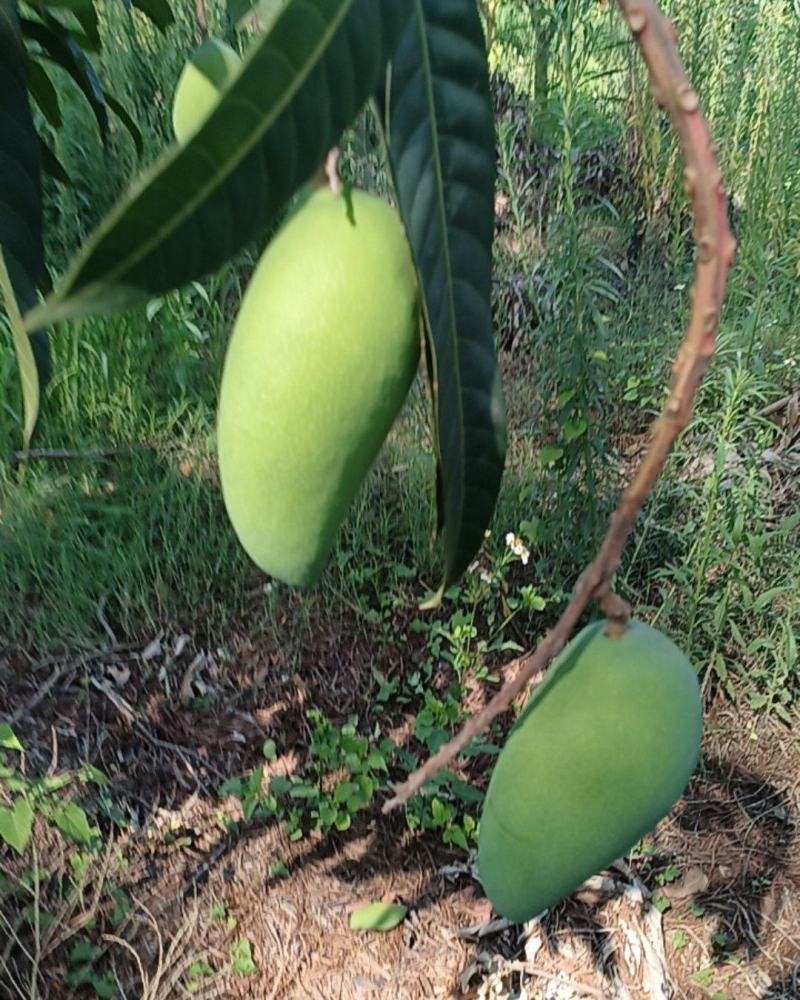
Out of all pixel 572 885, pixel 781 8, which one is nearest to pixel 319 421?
pixel 572 885

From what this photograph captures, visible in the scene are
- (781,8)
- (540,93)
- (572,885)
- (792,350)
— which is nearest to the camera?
(572,885)

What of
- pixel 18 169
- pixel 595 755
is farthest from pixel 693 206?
pixel 18 169

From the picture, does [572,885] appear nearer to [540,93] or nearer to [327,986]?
[327,986]

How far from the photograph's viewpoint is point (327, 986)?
4.82 ft

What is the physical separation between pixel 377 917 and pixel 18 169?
1346 mm

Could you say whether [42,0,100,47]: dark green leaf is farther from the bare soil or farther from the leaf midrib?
the bare soil

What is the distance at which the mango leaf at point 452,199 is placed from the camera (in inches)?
15.6

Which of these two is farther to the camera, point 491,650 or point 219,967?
point 491,650

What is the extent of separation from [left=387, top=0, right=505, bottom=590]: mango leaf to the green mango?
0.46 ft

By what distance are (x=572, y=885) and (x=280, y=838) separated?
1.18 m

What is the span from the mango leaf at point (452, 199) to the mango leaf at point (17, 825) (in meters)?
0.98

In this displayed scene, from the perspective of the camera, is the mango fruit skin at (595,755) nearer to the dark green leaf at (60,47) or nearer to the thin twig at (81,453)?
the dark green leaf at (60,47)

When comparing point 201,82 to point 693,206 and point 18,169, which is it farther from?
point 693,206

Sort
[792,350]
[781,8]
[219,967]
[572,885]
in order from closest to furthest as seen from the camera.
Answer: [572,885], [219,967], [792,350], [781,8]
